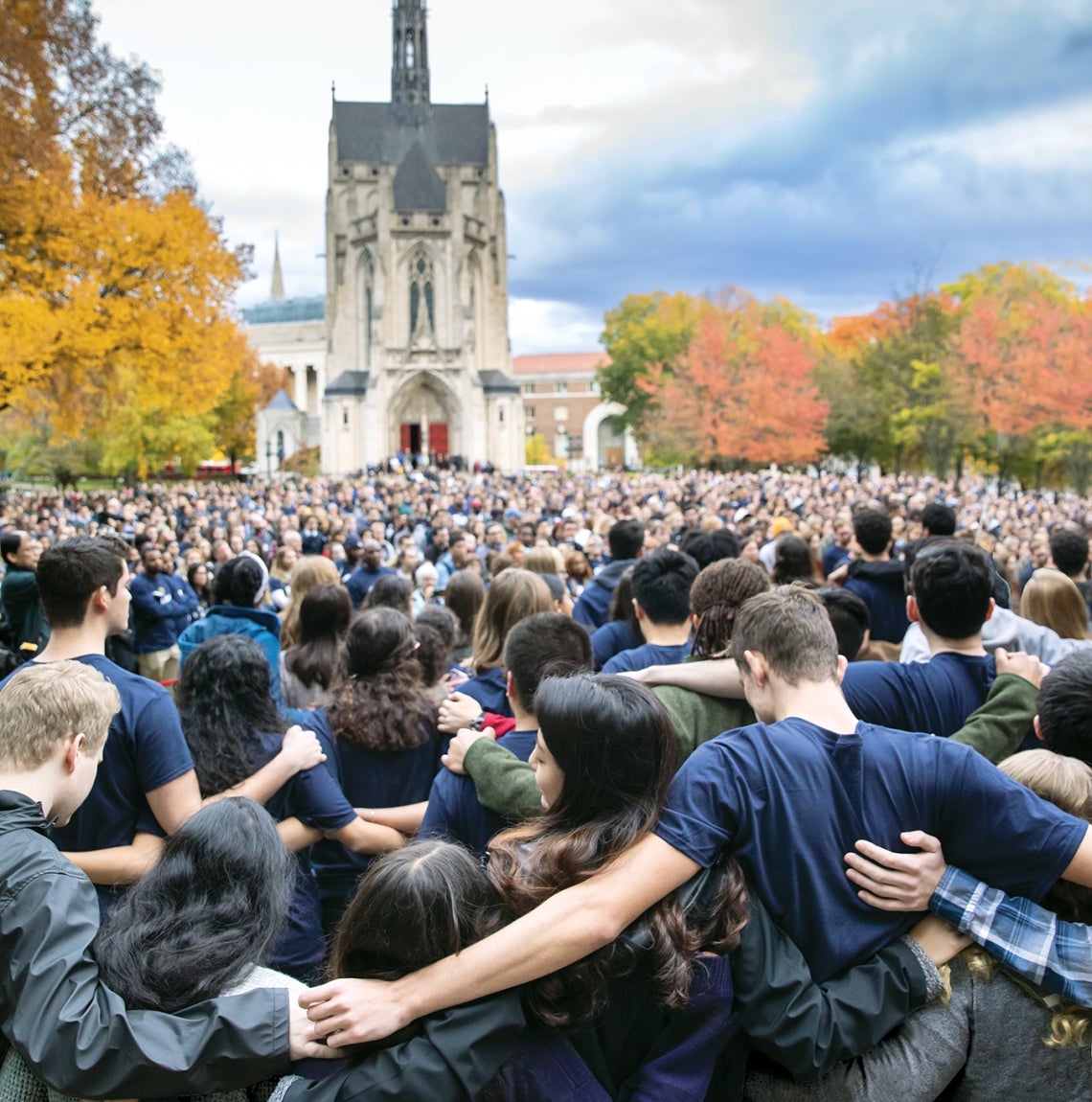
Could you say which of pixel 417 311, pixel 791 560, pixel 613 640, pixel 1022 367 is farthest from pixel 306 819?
pixel 417 311

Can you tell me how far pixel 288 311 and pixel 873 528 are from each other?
386 ft

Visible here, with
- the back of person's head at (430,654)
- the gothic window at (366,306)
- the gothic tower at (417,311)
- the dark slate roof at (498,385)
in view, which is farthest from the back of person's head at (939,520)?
the gothic window at (366,306)

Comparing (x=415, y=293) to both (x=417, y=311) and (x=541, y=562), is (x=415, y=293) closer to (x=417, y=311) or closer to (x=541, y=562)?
(x=417, y=311)

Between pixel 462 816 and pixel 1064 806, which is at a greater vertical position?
pixel 1064 806

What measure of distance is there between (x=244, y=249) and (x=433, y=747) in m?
15.2

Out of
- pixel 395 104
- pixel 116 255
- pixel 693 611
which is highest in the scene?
pixel 395 104

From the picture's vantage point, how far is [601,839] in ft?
7.02

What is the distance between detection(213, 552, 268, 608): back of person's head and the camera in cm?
591

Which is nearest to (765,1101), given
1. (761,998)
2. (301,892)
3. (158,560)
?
(761,998)

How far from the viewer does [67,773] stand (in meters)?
2.35

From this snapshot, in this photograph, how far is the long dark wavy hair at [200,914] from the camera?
6.52 ft

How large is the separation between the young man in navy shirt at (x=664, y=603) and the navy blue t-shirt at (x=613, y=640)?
32.6 inches

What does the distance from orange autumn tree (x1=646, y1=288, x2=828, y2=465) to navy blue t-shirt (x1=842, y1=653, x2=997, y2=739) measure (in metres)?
46.7

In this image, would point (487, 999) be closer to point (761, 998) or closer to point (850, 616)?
point (761, 998)
